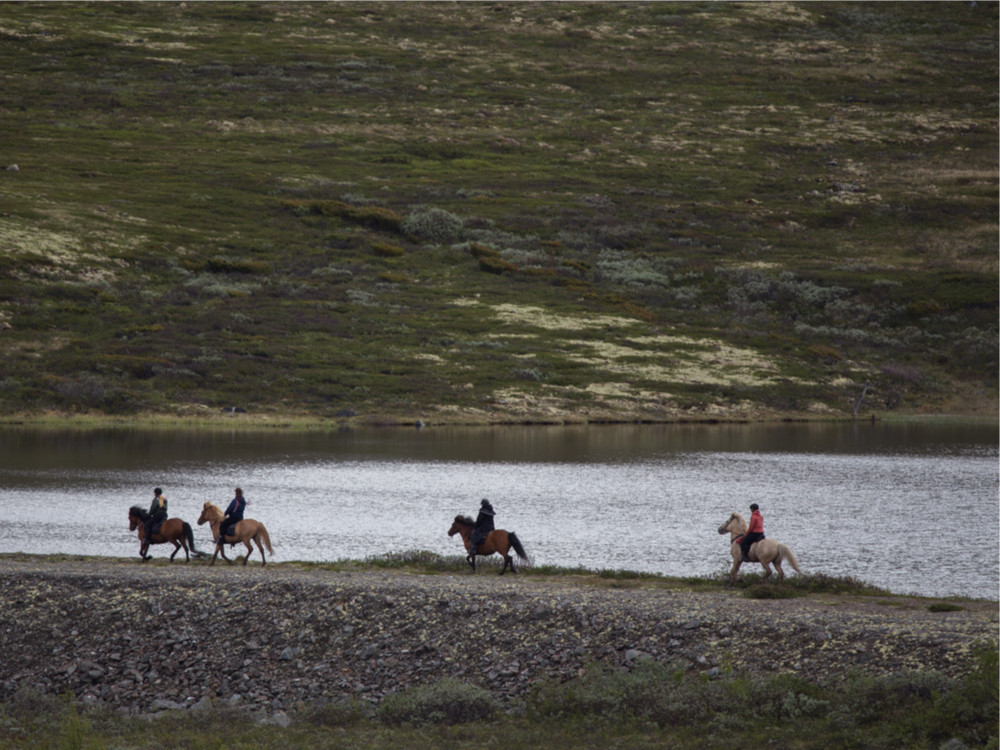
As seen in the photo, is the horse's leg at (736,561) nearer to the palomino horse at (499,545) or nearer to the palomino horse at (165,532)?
the palomino horse at (499,545)

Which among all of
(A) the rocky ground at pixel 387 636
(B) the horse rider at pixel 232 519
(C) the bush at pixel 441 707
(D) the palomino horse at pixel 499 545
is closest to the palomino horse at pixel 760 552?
(A) the rocky ground at pixel 387 636

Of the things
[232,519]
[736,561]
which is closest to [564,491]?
[232,519]

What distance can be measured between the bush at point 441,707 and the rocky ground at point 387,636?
77 cm

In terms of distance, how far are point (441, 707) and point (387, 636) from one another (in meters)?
2.86

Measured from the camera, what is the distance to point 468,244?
12225cm

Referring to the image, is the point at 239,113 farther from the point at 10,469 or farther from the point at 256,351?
the point at 10,469

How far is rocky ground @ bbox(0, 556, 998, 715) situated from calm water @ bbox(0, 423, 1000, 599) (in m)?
7.75

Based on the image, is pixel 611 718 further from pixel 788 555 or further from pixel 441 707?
pixel 788 555

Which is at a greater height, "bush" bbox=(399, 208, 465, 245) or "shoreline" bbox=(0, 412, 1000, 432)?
"bush" bbox=(399, 208, 465, 245)

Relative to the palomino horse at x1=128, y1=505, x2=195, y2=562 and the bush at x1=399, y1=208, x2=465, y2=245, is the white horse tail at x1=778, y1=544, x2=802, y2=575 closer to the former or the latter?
the palomino horse at x1=128, y1=505, x2=195, y2=562

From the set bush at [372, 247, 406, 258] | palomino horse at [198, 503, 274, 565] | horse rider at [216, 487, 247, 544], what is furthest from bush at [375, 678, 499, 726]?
bush at [372, 247, 406, 258]

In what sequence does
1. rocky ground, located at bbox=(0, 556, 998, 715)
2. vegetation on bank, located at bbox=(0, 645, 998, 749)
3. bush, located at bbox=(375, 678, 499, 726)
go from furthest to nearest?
rocky ground, located at bbox=(0, 556, 998, 715)
bush, located at bbox=(375, 678, 499, 726)
vegetation on bank, located at bbox=(0, 645, 998, 749)

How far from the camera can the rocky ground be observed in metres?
17.0

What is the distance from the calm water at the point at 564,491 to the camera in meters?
30.9
